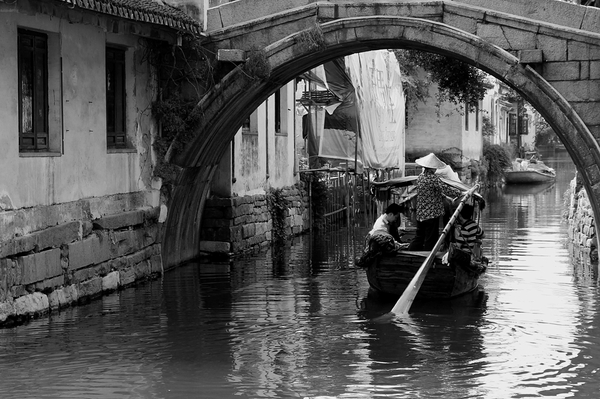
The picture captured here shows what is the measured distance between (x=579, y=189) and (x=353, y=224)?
249 inches

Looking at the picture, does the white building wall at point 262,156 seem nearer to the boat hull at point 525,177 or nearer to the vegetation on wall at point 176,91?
the vegetation on wall at point 176,91

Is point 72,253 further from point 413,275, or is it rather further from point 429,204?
point 429,204

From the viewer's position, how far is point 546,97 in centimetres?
1325

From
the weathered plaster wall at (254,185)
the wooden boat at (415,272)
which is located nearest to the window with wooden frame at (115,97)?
the weathered plaster wall at (254,185)

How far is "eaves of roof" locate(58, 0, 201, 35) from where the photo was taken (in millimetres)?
11023

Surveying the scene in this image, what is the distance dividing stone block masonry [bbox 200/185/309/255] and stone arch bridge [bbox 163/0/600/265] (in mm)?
2087

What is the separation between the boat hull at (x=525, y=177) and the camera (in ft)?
142

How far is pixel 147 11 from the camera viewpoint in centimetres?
1237

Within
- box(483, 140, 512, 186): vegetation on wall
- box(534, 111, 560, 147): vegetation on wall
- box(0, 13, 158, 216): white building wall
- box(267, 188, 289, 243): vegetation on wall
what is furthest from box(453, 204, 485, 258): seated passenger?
box(534, 111, 560, 147): vegetation on wall

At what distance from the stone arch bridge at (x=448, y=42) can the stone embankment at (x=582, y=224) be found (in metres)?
3.24

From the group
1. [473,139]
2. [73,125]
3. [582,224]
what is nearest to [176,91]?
[73,125]

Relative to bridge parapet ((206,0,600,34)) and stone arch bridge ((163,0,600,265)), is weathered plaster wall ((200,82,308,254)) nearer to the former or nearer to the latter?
stone arch bridge ((163,0,600,265))

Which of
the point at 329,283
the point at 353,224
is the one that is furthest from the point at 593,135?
the point at 353,224

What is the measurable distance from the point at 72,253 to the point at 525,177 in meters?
33.6
